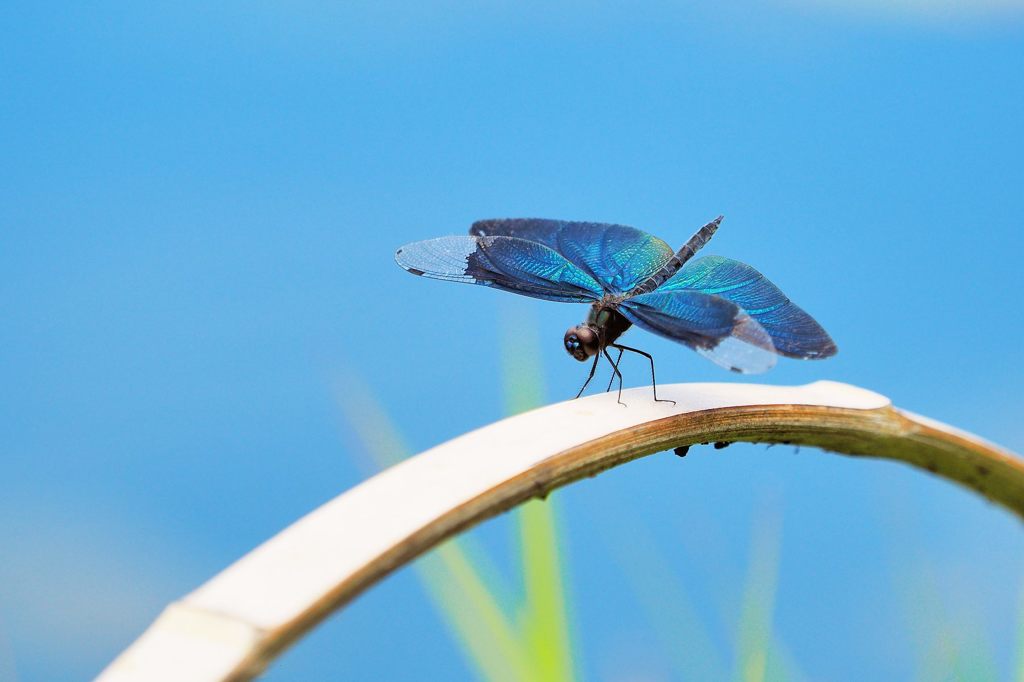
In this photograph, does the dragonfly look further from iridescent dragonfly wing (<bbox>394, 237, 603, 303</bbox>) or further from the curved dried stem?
the curved dried stem

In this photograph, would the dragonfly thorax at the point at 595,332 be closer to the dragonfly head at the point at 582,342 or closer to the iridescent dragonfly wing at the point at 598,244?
the dragonfly head at the point at 582,342

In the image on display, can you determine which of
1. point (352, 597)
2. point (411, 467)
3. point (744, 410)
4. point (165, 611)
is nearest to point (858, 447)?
point (744, 410)

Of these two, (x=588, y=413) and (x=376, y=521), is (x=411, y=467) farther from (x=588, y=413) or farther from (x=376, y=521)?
(x=588, y=413)

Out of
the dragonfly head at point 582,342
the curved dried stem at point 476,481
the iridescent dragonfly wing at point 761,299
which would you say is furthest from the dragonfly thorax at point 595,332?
the curved dried stem at point 476,481

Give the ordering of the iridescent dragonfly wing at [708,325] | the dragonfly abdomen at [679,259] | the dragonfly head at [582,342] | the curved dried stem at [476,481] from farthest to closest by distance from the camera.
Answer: the dragonfly abdomen at [679,259]
the dragonfly head at [582,342]
the iridescent dragonfly wing at [708,325]
the curved dried stem at [476,481]

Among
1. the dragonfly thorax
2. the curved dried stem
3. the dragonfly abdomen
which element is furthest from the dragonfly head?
the curved dried stem

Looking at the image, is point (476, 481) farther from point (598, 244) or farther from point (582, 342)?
point (598, 244)

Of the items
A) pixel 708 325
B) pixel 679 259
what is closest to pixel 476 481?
pixel 708 325
